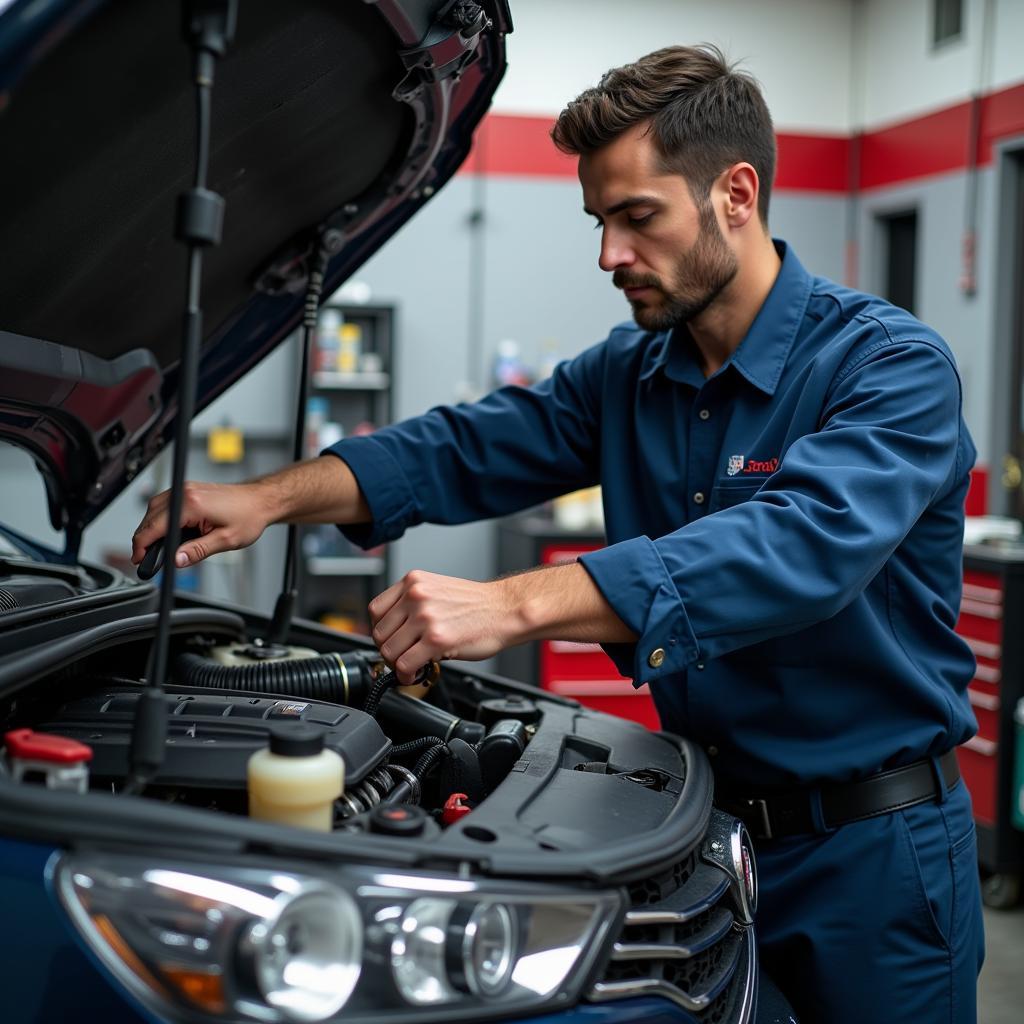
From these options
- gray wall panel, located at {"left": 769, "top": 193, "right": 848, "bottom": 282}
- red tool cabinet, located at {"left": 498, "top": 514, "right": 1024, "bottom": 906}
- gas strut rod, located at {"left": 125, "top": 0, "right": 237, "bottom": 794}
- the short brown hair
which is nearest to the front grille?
gas strut rod, located at {"left": 125, "top": 0, "right": 237, "bottom": 794}

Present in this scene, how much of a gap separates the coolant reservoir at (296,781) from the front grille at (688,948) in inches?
9.9

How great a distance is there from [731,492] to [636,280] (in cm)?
31

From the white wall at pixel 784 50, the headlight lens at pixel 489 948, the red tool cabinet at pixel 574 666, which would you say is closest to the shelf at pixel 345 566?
the red tool cabinet at pixel 574 666

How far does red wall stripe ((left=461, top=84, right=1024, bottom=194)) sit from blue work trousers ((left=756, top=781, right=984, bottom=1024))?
396 centimetres

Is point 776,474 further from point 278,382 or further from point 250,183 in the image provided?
point 278,382

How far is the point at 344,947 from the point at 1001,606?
278 centimetres

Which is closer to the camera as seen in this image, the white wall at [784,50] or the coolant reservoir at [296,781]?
the coolant reservoir at [296,781]

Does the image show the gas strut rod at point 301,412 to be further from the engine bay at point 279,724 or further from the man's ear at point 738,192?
the man's ear at point 738,192

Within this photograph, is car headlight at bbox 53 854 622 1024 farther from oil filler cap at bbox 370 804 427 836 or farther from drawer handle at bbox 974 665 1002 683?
drawer handle at bbox 974 665 1002 683

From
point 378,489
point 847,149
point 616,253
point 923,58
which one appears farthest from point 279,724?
point 847,149

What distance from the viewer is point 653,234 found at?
1.44 m

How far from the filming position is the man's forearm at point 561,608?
1067 mm

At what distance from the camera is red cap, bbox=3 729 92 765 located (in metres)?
0.84

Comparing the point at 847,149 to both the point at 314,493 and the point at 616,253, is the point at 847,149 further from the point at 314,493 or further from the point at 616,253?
the point at 314,493
